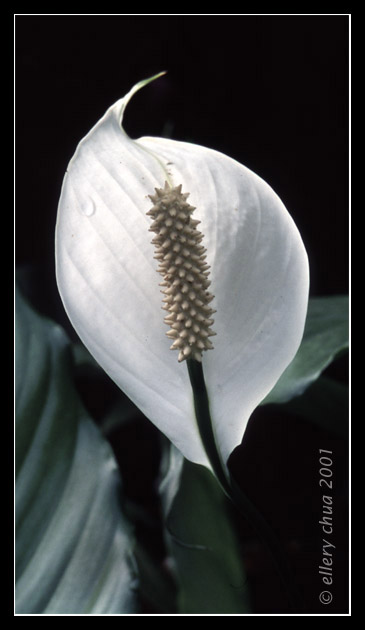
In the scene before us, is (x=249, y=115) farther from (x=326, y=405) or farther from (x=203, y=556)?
(x=203, y=556)

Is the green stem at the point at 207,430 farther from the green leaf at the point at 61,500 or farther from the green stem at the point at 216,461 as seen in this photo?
the green leaf at the point at 61,500

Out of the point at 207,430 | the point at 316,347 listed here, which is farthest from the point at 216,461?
the point at 316,347

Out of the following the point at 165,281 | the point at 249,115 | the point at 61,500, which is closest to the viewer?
the point at 165,281

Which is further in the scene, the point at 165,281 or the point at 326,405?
the point at 326,405

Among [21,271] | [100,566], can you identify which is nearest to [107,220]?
[100,566]

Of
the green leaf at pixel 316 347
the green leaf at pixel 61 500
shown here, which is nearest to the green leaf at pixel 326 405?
the green leaf at pixel 316 347

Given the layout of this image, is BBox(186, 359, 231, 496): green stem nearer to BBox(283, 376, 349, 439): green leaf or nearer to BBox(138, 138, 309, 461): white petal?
BBox(138, 138, 309, 461): white petal
